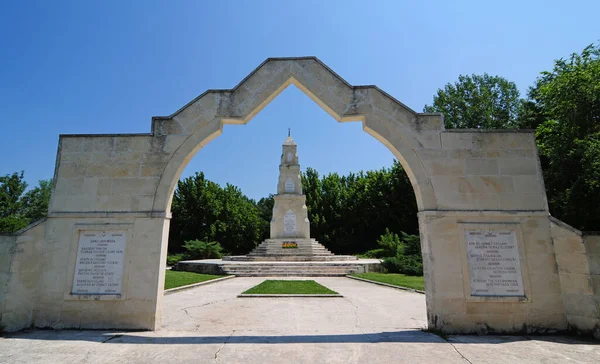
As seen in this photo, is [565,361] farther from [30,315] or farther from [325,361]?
[30,315]

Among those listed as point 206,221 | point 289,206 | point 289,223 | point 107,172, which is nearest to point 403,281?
point 107,172

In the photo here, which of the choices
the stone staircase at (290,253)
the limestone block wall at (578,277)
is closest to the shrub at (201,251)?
the stone staircase at (290,253)

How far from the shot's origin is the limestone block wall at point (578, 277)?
5219mm

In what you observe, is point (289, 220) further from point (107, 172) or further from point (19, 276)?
point (19, 276)

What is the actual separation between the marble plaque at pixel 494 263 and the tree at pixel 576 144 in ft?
43.3

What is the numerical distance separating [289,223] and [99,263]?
21623 mm

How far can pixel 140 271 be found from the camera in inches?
234

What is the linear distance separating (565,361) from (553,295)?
189cm

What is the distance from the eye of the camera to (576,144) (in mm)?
16766

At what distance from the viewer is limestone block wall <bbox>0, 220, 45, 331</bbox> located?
5.61 metres

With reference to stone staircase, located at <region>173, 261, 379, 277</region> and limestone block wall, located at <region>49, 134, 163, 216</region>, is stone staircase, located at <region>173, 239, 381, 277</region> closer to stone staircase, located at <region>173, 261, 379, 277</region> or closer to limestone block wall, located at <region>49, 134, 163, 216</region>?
stone staircase, located at <region>173, 261, 379, 277</region>

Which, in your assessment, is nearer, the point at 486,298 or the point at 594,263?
the point at 594,263

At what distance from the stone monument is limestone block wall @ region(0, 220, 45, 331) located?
18632mm

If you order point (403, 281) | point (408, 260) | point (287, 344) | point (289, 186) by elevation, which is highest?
point (289, 186)
